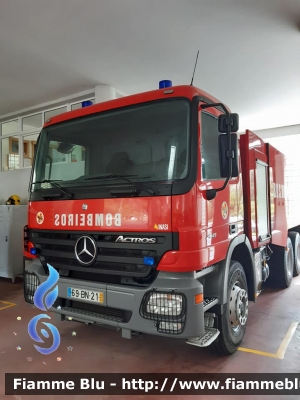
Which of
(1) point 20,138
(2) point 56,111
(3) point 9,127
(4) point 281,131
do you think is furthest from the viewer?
(4) point 281,131

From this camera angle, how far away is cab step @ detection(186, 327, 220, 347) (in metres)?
2.28

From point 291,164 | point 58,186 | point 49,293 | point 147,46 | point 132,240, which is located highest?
point 147,46

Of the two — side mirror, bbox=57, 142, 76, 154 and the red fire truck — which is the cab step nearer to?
the red fire truck

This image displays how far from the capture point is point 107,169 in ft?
8.48

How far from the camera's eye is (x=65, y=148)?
118 inches

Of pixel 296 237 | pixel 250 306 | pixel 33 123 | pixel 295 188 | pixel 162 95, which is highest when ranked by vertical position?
pixel 33 123

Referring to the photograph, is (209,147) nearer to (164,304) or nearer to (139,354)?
(164,304)

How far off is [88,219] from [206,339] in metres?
1.30

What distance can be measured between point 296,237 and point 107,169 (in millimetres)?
4522

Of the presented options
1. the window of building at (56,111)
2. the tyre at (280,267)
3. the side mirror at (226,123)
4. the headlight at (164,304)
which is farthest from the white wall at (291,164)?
the window of building at (56,111)

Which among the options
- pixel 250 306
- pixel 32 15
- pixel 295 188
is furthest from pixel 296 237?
pixel 32 15

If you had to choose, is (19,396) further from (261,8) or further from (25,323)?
(261,8)

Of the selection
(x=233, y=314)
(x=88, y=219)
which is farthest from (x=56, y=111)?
(x=233, y=314)

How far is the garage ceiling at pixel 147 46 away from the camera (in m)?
3.83
